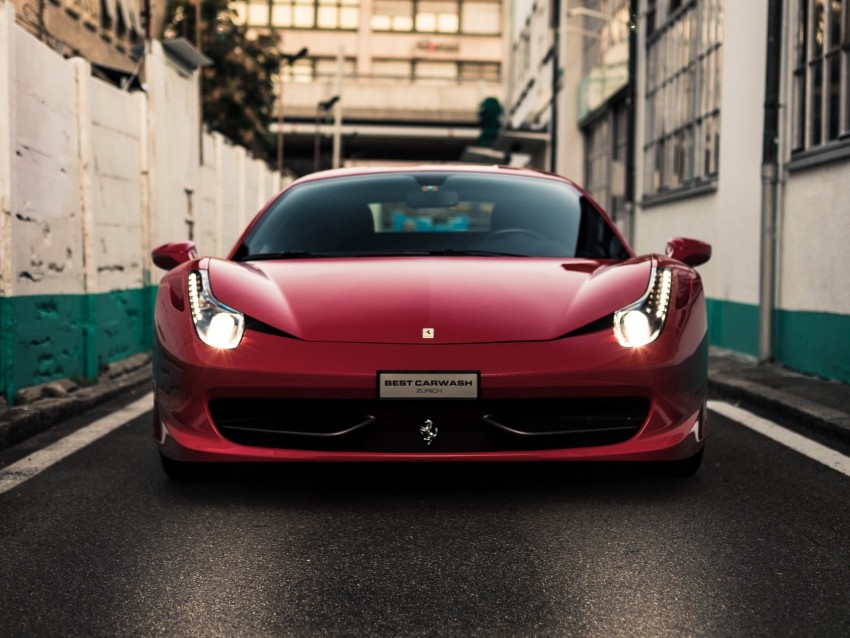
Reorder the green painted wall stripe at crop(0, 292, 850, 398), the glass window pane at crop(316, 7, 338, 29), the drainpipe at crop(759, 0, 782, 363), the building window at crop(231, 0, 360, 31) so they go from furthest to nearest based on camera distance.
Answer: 1. the glass window pane at crop(316, 7, 338, 29)
2. the building window at crop(231, 0, 360, 31)
3. the drainpipe at crop(759, 0, 782, 363)
4. the green painted wall stripe at crop(0, 292, 850, 398)

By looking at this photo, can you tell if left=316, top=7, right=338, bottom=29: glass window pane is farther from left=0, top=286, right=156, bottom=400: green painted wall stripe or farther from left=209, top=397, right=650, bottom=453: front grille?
left=209, top=397, right=650, bottom=453: front grille

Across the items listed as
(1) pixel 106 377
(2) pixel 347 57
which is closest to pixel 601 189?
(1) pixel 106 377

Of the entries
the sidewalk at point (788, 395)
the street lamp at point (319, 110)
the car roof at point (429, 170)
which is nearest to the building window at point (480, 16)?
the street lamp at point (319, 110)

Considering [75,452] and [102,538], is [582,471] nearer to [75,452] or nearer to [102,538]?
[102,538]

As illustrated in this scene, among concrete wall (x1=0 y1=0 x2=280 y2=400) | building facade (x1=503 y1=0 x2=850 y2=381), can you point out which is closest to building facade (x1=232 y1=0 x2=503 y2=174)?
building facade (x1=503 y1=0 x2=850 y2=381)

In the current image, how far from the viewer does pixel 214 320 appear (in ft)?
14.2

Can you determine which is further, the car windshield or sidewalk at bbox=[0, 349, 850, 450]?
sidewalk at bbox=[0, 349, 850, 450]

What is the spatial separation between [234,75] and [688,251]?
2807 centimetres

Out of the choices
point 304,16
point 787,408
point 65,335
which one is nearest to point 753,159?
point 787,408

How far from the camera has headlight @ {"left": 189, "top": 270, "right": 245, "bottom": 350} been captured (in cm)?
427

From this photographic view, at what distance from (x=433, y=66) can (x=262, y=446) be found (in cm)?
6414

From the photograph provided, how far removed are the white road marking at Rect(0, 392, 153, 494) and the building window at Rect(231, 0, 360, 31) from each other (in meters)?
56.6

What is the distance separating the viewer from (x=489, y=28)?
66.5 meters

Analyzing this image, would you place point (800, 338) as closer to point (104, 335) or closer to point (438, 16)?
point (104, 335)
